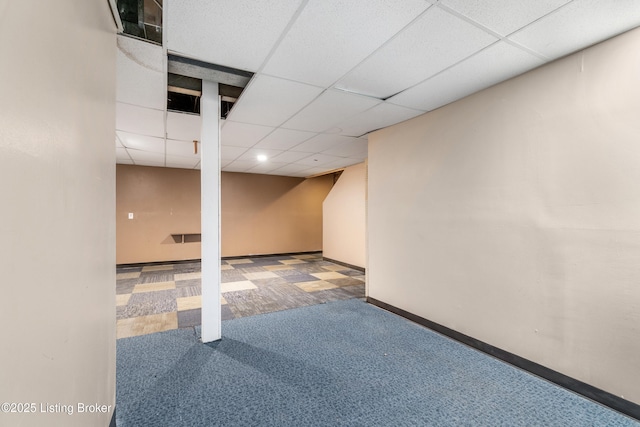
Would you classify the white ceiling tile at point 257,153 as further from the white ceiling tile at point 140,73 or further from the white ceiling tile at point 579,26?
the white ceiling tile at point 579,26

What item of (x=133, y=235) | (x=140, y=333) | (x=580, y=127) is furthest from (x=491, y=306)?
(x=133, y=235)

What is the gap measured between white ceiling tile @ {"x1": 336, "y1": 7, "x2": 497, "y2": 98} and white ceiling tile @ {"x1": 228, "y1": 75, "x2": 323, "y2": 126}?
1.39 feet

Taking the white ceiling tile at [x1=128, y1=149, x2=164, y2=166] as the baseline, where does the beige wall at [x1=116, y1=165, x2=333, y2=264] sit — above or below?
below

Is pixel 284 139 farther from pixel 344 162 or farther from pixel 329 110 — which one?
pixel 344 162

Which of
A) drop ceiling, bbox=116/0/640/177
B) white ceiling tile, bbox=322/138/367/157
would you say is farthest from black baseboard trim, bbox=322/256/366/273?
drop ceiling, bbox=116/0/640/177

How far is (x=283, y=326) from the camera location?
3.35 m

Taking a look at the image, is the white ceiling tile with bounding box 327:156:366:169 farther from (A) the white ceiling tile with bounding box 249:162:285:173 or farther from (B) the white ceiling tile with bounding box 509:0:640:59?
(B) the white ceiling tile with bounding box 509:0:640:59

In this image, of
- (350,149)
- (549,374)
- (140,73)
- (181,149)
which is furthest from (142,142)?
(549,374)

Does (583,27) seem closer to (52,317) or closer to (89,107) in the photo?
(89,107)

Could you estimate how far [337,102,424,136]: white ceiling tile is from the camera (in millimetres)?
3244

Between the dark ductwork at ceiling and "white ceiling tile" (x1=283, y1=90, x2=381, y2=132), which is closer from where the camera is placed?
the dark ductwork at ceiling

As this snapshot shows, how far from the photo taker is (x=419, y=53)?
2.13 metres

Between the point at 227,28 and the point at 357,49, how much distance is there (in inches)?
37.1

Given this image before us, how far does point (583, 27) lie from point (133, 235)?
8.40 m
